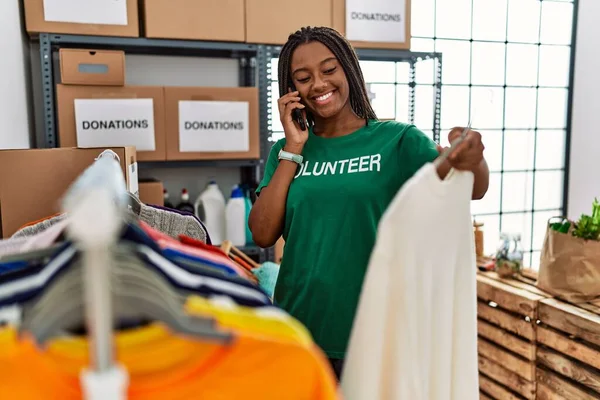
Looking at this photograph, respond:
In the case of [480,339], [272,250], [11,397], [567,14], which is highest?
[567,14]

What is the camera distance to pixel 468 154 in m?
0.84

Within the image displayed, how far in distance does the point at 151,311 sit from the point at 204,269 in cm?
17

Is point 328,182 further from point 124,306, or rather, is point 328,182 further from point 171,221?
point 124,306

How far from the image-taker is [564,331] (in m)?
2.04

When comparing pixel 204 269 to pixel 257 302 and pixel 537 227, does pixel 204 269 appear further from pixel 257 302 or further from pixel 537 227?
pixel 537 227

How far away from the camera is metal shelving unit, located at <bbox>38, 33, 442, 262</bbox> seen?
7.02ft

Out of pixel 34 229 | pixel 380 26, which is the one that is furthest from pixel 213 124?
pixel 34 229

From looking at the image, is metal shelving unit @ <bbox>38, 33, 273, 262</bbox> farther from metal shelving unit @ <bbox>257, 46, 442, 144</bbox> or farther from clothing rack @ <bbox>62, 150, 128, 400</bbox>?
clothing rack @ <bbox>62, 150, 128, 400</bbox>

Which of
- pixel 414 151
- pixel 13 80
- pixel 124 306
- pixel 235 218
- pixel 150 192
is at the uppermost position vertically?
pixel 13 80

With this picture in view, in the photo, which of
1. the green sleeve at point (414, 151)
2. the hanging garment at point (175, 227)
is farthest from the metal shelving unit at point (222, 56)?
the green sleeve at point (414, 151)

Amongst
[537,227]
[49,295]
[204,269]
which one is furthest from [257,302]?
[537,227]

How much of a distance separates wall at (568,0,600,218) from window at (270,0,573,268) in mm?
76

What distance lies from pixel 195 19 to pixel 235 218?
88 cm

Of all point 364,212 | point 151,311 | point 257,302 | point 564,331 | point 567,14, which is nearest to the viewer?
point 151,311
